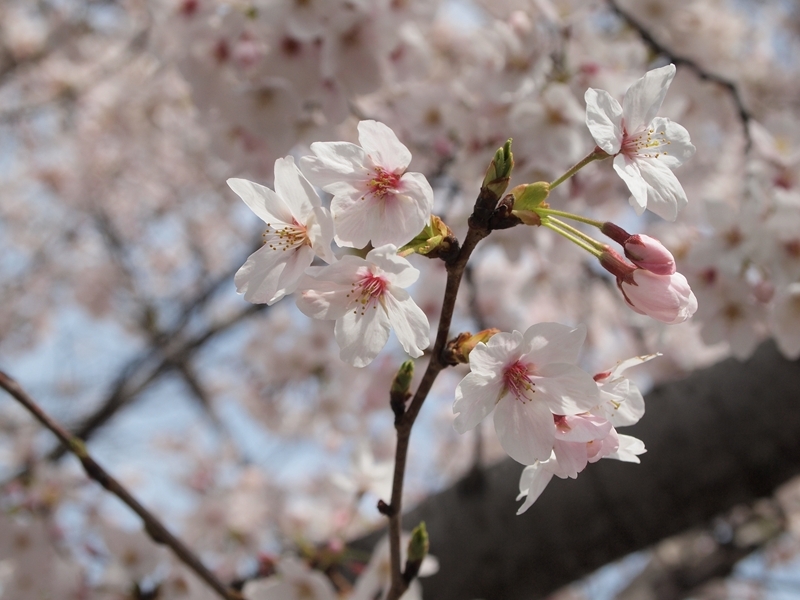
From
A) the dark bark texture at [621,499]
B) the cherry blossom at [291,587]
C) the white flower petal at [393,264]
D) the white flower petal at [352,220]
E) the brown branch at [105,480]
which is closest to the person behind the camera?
the white flower petal at [393,264]

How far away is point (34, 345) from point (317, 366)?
621 centimetres

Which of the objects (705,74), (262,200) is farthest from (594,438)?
(705,74)

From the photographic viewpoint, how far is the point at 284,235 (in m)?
0.85

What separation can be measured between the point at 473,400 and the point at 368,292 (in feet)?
0.62

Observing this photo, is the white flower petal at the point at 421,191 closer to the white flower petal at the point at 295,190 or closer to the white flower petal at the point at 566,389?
the white flower petal at the point at 295,190

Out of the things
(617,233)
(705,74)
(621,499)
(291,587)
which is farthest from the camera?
(705,74)

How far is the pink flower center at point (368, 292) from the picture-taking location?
0.77m

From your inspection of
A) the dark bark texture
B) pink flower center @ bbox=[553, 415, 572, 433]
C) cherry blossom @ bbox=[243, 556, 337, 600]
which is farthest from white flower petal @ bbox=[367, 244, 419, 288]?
the dark bark texture

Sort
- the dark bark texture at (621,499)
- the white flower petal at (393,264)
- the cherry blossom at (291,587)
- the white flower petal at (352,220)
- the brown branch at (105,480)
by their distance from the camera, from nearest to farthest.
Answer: the white flower petal at (393,264) < the white flower petal at (352,220) < the brown branch at (105,480) < the cherry blossom at (291,587) < the dark bark texture at (621,499)

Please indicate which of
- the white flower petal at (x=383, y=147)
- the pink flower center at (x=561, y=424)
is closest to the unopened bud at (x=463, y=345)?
→ the pink flower center at (x=561, y=424)

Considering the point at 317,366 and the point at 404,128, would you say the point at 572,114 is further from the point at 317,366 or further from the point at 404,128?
the point at 317,366

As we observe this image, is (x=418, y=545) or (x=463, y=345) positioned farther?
(x=418, y=545)

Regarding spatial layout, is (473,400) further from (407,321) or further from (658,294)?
(658,294)

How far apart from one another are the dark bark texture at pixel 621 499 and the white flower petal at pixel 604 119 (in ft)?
4.05
